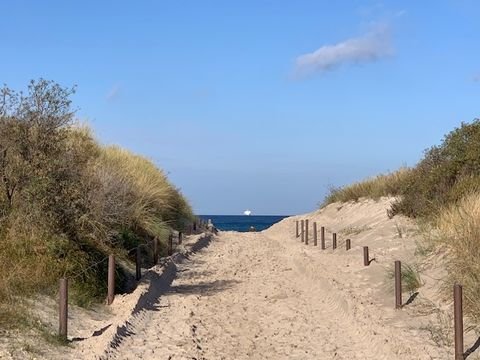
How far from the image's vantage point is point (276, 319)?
12203 millimetres

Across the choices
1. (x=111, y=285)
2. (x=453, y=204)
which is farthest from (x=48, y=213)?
(x=453, y=204)

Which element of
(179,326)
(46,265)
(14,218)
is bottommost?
(179,326)

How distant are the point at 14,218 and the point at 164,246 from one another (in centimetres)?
980

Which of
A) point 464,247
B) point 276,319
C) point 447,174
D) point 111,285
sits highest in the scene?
point 447,174

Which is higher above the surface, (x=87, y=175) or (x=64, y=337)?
(x=87, y=175)

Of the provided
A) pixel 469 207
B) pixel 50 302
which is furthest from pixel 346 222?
pixel 50 302

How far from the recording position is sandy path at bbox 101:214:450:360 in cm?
961

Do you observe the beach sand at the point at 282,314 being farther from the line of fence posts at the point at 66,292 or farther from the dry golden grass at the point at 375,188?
the dry golden grass at the point at 375,188

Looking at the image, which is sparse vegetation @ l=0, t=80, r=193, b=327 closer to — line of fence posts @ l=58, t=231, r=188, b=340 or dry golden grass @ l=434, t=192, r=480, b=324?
line of fence posts @ l=58, t=231, r=188, b=340

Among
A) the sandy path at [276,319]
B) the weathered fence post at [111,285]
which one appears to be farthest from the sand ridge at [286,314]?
the weathered fence post at [111,285]

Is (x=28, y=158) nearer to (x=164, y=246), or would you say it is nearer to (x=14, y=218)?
(x=14, y=218)

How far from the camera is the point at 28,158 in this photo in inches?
529

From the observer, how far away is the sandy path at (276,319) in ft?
31.5

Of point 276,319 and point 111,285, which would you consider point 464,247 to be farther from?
point 111,285
